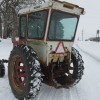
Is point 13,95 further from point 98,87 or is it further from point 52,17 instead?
point 98,87

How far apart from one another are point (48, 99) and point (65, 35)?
1695 millimetres

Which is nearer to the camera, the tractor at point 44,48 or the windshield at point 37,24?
the tractor at point 44,48

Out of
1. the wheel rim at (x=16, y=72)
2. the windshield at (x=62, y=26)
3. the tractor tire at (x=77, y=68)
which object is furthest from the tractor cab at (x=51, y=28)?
the wheel rim at (x=16, y=72)

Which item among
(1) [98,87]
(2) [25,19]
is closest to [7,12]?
(2) [25,19]

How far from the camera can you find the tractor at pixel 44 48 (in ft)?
8.75

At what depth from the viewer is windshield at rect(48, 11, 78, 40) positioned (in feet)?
9.62

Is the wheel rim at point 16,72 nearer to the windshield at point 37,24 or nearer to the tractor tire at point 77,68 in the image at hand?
the windshield at point 37,24

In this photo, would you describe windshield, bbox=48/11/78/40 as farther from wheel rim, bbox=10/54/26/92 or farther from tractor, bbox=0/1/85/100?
wheel rim, bbox=10/54/26/92

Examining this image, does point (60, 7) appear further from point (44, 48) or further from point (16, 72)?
point (16, 72)

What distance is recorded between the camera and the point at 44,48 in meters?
3.07

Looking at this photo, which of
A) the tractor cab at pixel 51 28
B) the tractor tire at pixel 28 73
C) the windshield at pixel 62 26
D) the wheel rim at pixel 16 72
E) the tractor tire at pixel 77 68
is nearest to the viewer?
the tractor tire at pixel 28 73

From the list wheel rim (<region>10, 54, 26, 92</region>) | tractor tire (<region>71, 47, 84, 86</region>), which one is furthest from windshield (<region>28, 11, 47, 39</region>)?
tractor tire (<region>71, 47, 84, 86</region>)

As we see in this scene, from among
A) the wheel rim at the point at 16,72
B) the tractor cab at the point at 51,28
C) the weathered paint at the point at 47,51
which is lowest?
the wheel rim at the point at 16,72

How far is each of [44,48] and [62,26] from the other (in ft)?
2.45
